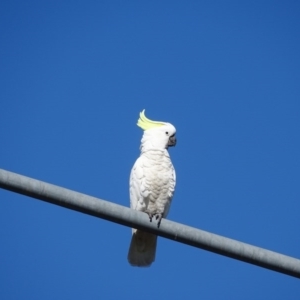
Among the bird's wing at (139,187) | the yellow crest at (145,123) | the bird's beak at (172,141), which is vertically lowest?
the bird's wing at (139,187)

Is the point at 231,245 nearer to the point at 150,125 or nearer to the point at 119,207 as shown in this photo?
the point at 119,207

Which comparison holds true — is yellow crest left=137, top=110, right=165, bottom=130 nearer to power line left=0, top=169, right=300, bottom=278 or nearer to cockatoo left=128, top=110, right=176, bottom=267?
cockatoo left=128, top=110, right=176, bottom=267

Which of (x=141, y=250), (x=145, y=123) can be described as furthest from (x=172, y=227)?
(x=145, y=123)

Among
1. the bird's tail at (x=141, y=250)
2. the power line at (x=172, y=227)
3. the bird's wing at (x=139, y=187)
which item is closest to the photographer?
the power line at (x=172, y=227)

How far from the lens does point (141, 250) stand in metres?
4.73

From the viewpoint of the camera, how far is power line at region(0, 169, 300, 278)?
2.42 meters

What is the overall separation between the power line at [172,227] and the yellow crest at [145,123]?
2.99m

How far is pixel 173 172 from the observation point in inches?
205

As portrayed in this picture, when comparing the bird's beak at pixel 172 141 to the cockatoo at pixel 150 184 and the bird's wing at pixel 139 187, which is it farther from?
the bird's wing at pixel 139 187

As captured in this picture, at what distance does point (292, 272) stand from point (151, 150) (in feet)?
9.37

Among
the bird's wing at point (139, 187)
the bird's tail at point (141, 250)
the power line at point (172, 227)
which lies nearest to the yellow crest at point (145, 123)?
the bird's wing at point (139, 187)

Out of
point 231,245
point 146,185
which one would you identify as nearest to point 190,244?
point 231,245

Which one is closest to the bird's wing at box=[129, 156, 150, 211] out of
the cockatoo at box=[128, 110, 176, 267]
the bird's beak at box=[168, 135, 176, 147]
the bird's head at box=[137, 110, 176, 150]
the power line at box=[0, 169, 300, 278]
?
the cockatoo at box=[128, 110, 176, 267]

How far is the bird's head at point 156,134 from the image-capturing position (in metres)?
5.33
